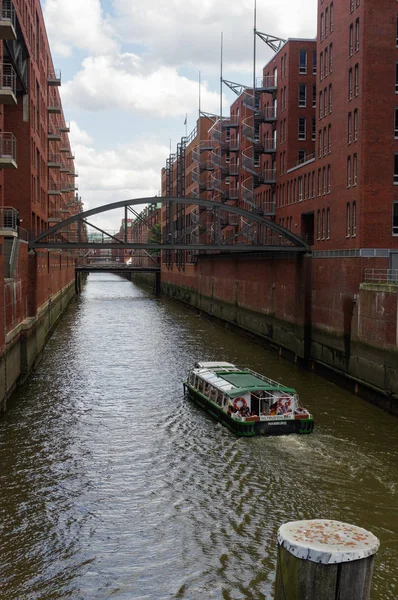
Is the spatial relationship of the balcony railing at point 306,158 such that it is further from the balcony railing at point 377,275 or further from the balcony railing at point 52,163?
the balcony railing at point 52,163

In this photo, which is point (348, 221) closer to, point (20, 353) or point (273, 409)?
point (273, 409)

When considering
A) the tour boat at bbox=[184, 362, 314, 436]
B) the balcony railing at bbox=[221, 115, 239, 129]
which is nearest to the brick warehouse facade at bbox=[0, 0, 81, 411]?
the tour boat at bbox=[184, 362, 314, 436]

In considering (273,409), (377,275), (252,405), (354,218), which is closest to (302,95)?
(354,218)

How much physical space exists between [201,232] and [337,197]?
45832mm

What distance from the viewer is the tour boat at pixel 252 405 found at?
22.4 meters

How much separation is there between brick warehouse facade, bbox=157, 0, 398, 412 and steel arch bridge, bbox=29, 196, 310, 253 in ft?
7.46

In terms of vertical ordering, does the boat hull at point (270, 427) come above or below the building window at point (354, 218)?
below

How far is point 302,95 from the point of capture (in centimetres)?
5216

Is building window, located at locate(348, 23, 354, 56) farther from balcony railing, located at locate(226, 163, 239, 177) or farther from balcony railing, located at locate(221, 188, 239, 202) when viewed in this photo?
balcony railing, located at locate(226, 163, 239, 177)

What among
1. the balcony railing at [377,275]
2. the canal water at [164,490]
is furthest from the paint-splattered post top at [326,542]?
the balcony railing at [377,275]

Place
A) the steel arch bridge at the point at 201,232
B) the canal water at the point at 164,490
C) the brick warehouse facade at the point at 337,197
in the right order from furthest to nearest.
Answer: the steel arch bridge at the point at 201,232, the brick warehouse facade at the point at 337,197, the canal water at the point at 164,490

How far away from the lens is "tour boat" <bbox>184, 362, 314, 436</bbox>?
2236 centimetres

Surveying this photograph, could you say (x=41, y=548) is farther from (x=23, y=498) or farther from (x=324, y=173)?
(x=324, y=173)

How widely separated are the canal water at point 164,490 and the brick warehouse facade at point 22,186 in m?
2.80
